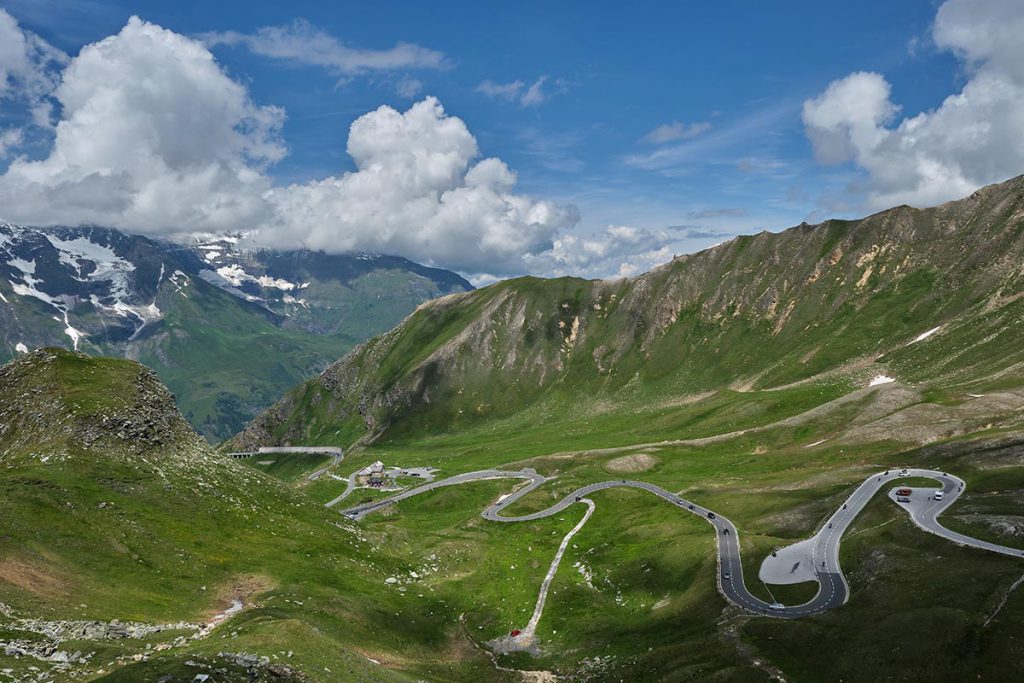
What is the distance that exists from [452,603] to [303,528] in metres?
26.9

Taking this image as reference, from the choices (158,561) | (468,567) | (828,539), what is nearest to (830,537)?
(828,539)

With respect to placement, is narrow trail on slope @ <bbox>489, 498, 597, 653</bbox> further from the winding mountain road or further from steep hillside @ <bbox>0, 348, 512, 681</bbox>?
the winding mountain road

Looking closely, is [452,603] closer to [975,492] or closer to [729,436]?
[975,492]

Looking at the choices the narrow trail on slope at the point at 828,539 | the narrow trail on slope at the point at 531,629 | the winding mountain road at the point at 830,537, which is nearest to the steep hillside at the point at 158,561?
the narrow trail on slope at the point at 531,629

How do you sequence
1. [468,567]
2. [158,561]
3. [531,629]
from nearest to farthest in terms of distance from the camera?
[158,561] < [531,629] < [468,567]

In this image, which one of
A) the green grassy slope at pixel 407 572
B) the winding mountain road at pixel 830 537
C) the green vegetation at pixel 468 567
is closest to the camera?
the green grassy slope at pixel 407 572

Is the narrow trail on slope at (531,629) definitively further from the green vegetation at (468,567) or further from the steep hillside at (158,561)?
the steep hillside at (158,561)

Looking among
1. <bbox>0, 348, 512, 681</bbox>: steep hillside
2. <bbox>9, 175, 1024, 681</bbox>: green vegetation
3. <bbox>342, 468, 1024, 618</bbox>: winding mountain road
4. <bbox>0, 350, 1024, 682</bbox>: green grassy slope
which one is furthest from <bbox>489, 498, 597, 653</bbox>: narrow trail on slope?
<bbox>342, 468, 1024, 618</bbox>: winding mountain road

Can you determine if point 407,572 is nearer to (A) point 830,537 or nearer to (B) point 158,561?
(B) point 158,561

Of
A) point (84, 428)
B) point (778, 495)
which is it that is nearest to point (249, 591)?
point (84, 428)

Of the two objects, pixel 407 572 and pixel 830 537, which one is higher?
pixel 830 537

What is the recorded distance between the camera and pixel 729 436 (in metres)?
197

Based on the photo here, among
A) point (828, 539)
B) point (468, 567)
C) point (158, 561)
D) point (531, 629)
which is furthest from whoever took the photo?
point (468, 567)

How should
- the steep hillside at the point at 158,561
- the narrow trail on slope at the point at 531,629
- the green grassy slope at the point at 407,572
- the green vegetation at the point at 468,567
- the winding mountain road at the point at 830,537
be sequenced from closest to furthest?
the steep hillside at the point at 158,561, the green grassy slope at the point at 407,572, the green vegetation at the point at 468,567, the winding mountain road at the point at 830,537, the narrow trail on slope at the point at 531,629
